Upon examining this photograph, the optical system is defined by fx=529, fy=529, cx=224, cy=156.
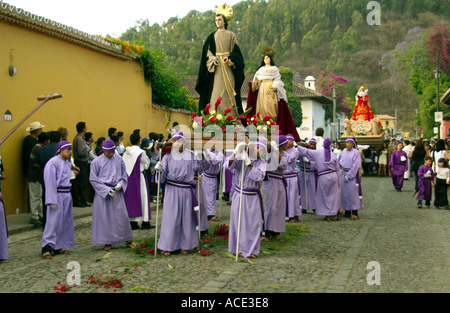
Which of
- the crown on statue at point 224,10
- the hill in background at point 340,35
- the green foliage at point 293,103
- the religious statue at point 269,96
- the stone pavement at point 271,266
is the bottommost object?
the stone pavement at point 271,266

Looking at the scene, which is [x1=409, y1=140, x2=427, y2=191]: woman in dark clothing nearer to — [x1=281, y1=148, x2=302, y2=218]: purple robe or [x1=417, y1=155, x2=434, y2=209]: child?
[x1=417, y1=155, x2=434, y2=209]: child

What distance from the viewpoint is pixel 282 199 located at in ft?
30.6

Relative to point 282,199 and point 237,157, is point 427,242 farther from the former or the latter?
point 237,157

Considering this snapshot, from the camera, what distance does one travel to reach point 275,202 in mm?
9211

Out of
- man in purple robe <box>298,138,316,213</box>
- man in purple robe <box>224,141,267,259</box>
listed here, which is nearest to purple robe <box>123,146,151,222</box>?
man in purple robe <box>224,141,267,259</box>

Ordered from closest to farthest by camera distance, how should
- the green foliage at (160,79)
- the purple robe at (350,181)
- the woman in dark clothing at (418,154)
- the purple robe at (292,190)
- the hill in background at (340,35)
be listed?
1. the purple robe at (292,190)
2. the purple robe at (350,181)
3. the woman in dark clothing at (418,154)
4. the green foliage at (160,79)
5. the hill in background at (340,35)

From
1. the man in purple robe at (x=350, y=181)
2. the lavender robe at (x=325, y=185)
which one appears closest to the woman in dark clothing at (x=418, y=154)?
the man in purple robe at (x=350, y=181)

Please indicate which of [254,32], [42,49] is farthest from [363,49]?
[42,49]

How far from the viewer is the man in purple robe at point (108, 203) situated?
334 inches

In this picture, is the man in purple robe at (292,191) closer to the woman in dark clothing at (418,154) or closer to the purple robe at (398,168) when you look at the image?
the woman in dark clothing at (418,154)

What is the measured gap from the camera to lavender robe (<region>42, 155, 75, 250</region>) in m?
8.00

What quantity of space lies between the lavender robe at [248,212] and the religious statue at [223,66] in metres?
1.84

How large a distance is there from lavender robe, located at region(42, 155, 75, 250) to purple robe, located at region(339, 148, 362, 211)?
685cm

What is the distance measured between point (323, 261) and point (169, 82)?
574 inches
